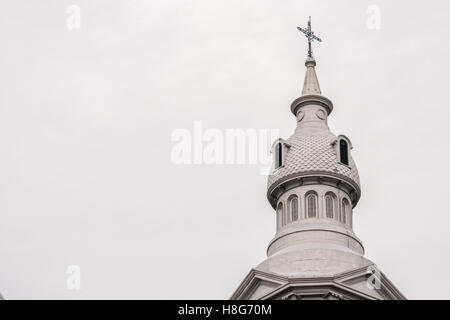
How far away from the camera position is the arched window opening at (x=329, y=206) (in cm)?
7194

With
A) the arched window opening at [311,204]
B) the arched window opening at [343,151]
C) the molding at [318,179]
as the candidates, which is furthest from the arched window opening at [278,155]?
the arched window opening at [343,151]

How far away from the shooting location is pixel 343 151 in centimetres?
7406

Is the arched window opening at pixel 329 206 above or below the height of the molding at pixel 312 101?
below

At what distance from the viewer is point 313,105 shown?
77.5 m

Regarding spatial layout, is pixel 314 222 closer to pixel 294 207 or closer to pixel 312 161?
pixel 294 207

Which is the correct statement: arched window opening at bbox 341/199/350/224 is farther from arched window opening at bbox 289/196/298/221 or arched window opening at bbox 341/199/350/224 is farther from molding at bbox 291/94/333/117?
molding at bbox 291/94/333/117

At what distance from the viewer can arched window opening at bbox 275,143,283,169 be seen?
74125 millimetres

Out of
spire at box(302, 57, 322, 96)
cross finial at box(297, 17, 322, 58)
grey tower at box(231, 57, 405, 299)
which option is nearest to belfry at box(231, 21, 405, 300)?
grey tower at box(231, 57, 405, 299)

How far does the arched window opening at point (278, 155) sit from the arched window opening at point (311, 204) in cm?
312

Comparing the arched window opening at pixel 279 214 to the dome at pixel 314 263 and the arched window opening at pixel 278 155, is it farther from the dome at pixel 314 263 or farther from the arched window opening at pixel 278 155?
the dome at pixel 314 263
